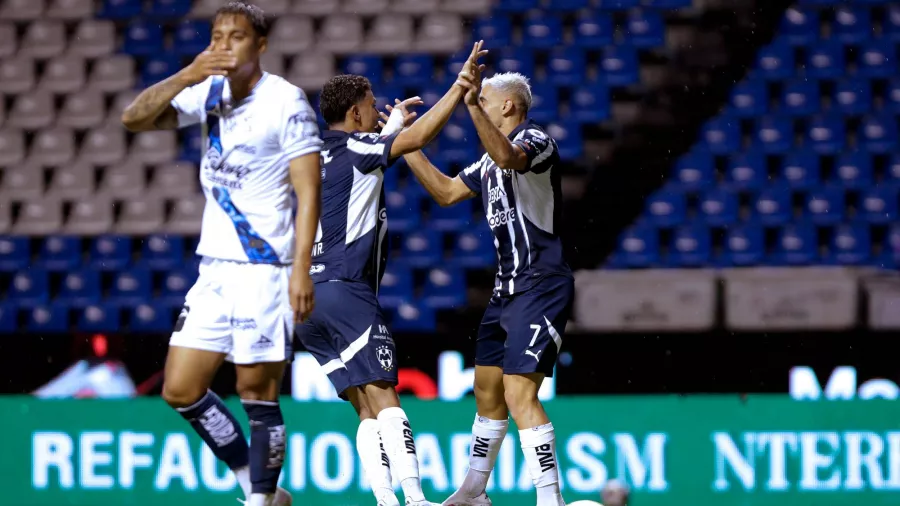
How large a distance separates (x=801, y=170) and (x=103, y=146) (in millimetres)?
6103

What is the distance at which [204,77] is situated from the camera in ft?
12.5

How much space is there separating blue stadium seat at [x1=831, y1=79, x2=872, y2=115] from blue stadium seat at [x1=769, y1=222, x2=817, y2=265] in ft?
3.88

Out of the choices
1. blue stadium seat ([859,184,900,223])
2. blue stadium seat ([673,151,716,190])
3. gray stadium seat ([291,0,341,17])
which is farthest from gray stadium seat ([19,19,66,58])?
blue stadium seat ([859,184,900,223])

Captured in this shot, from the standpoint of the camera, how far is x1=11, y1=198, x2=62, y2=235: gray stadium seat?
10.2 metres

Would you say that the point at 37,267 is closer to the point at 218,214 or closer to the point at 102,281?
the point at 102,281

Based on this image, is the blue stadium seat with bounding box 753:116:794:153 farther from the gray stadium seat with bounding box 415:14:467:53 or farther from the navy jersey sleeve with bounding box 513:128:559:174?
the navy jersey sleeve with bounding box 513:128:559:174

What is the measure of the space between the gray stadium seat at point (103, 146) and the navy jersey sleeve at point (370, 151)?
6.21 metres

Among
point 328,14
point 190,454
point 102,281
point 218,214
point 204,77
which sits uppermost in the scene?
point 328,14

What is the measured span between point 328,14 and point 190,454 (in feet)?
16.3

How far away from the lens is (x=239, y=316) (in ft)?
12.8

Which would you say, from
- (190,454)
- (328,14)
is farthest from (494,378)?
(328,14)

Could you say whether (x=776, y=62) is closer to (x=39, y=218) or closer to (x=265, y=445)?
(x=39, y=218)

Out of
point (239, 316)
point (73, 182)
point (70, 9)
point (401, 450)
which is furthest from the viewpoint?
point (70, 9)

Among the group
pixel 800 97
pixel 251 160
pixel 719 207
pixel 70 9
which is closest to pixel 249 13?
pixel 251 160
